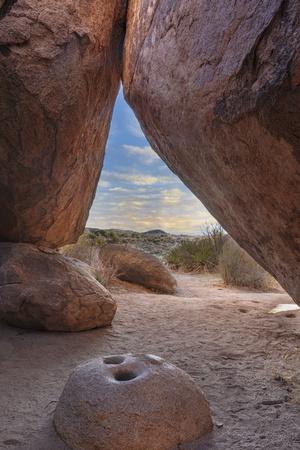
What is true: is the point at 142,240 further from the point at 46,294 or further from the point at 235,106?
the point at 235,106

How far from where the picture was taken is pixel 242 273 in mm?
9289

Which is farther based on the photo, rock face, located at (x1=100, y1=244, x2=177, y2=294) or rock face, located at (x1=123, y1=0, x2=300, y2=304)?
rock face, located at (x1=100, y1=244, x2=177, y2=294)

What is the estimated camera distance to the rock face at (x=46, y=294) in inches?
176

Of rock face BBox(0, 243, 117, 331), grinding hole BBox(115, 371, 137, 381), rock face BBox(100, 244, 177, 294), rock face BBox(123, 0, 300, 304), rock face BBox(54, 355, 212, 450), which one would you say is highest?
rock face BBox(123, 0, 300, 304)

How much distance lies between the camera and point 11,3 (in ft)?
12.1

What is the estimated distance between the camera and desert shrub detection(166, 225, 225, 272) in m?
11.3

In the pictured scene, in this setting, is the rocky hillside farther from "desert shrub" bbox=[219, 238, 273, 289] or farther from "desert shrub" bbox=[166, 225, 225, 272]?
"desert shrub" bbox=[219, 238, 273, 289]

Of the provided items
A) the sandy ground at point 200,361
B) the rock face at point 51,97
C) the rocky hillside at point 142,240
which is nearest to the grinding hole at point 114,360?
the sandy ground at point 200,361

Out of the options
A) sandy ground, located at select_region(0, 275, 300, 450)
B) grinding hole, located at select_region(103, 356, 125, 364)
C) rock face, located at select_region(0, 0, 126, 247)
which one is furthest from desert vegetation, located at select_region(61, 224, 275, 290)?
grinding hole, located at select_region(103, 356, 125, 364)

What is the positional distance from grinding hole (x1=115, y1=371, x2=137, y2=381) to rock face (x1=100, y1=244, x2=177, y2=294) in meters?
5.29

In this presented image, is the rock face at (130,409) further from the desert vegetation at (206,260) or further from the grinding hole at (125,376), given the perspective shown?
the desert vegetation at (206,260)

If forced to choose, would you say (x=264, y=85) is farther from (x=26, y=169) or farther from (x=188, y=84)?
(x=26, y=169)

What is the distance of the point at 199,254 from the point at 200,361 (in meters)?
7.60

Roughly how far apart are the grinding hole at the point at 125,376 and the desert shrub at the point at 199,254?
8.49 m
